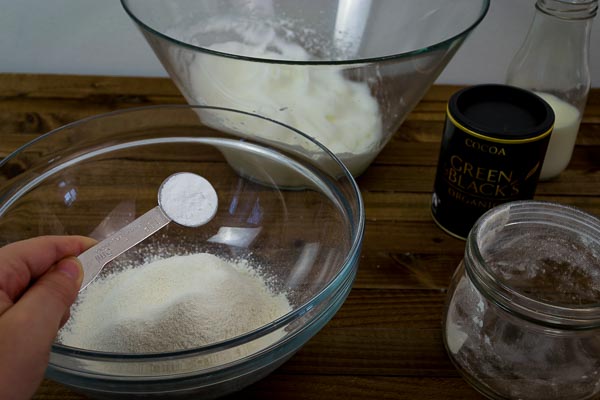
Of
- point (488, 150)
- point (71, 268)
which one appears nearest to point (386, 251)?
point (488, 150)

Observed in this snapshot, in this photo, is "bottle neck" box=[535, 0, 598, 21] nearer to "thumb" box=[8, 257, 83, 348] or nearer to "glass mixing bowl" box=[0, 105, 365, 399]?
"glass mixing bowl" box=[0, 105, 365, 399]

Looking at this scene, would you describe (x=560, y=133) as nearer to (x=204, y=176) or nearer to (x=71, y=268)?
(x=204, y=176)

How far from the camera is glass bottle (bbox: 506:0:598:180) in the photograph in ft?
2.94

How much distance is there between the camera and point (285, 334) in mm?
569

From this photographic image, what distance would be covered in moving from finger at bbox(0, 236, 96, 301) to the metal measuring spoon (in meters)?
0.09

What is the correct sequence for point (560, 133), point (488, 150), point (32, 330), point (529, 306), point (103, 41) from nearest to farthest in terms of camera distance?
point (32, 330)
point (529, 306)
point (488, 150)
point (560, 133)
point (103, 41)

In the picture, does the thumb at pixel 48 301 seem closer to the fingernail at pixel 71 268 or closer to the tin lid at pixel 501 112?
the fingernail at pixel 71 268

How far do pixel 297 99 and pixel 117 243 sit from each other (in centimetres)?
30

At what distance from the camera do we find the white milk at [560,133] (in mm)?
933

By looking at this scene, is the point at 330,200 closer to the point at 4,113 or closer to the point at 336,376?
the point at 336,376

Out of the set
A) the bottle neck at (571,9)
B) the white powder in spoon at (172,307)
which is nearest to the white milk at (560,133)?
the bottle neck at (571,9)

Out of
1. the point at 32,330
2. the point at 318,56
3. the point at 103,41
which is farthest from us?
the point at 103,41

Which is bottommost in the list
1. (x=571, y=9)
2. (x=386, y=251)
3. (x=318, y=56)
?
(x=386, y=251)

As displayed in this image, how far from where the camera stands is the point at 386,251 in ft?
2.82
